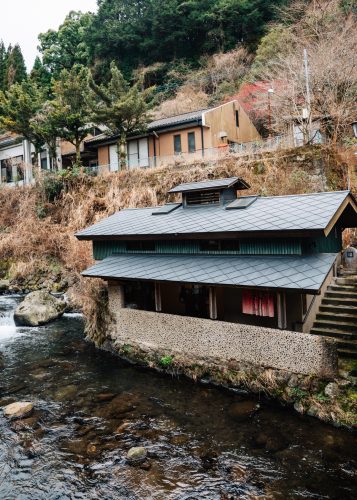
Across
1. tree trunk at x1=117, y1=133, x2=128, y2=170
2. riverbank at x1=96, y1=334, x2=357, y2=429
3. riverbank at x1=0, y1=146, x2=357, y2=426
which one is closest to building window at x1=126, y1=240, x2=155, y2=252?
riverbank at x1=0, y1=146, x2=357, y2=426

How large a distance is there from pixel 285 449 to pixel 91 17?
172ft

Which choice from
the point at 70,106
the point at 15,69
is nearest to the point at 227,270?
the point at 70,106

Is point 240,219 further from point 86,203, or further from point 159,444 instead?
point 86,203

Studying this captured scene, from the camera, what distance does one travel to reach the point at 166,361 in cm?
1142

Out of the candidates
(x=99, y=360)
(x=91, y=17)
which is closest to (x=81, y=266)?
(x=99, y=360)

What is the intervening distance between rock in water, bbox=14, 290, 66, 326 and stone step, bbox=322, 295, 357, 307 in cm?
1200

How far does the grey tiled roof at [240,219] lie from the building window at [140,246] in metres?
0.59

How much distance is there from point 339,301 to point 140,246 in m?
6.85

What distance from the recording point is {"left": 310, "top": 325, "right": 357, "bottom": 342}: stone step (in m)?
10.1

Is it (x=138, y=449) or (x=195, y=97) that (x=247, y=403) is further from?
(x=195, y=97)

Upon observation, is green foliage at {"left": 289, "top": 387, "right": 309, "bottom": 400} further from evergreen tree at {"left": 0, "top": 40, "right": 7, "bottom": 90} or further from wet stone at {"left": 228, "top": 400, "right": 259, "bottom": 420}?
evergreen tree at {"left": 0, "top": 40, "right": 7, "bottom": 90}

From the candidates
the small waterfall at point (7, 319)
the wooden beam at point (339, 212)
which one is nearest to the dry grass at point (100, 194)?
the small waterfall at point (7, 319)

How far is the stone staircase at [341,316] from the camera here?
32.9 ft

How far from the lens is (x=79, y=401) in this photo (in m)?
10.2
